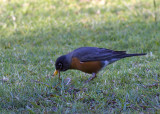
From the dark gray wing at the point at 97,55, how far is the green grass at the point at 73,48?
34 centimetres

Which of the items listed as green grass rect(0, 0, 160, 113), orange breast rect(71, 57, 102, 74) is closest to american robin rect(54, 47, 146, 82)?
orange breast rect(71, 57, 102, 74)

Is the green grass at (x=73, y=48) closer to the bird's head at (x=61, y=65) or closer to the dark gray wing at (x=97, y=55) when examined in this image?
the bird's head at (x=61, y=65)

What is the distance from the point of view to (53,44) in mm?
7980

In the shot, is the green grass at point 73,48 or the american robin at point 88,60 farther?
the american robin at point 88,60

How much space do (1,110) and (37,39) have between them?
167 inches

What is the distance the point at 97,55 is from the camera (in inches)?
226

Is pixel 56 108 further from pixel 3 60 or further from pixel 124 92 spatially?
pixel 3 60

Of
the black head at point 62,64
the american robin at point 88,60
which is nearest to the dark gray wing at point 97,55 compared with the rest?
the american robin at point 88,60

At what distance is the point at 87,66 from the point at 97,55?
1.21 feet

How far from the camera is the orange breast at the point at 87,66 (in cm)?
554

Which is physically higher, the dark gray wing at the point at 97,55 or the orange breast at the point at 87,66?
the dark gray wing at the point at 97,55

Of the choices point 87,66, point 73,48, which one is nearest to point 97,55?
point 87,66

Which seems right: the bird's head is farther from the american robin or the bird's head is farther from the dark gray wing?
the dark gray wing

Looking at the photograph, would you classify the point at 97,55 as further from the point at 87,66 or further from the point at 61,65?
the point at 61,65
